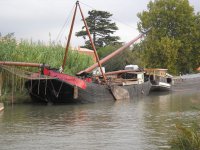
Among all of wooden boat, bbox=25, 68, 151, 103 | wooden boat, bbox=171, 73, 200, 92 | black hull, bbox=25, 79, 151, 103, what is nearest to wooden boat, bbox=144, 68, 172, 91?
wooden boat, bbox=171, 73, 200, 92

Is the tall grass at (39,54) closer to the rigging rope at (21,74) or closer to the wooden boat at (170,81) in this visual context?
the rigging rope at (21,74)

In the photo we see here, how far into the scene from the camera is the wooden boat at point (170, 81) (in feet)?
160

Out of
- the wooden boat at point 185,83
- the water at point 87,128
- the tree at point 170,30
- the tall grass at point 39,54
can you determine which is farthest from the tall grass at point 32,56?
the tree at point 170,30

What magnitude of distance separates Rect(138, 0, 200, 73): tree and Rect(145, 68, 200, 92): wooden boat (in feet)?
10.6

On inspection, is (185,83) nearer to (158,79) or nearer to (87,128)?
(158,79)

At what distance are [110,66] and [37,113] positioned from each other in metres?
34.7

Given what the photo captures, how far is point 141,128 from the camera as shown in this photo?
62.8 feet

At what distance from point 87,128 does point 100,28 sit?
169 feet

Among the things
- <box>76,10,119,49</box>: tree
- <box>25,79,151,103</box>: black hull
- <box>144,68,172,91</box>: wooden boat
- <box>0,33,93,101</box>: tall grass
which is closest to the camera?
<box>25,79,151,103</box>: black hull

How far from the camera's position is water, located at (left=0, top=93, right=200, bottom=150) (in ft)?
50.6

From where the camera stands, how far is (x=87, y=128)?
19609mm

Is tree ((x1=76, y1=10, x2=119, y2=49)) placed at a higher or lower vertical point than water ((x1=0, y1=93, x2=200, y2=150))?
higher

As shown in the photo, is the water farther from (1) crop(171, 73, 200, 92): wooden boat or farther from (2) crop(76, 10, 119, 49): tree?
(2) crop(76, 10, 119, 49): tree

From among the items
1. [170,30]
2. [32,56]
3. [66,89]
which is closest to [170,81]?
[170,30]
